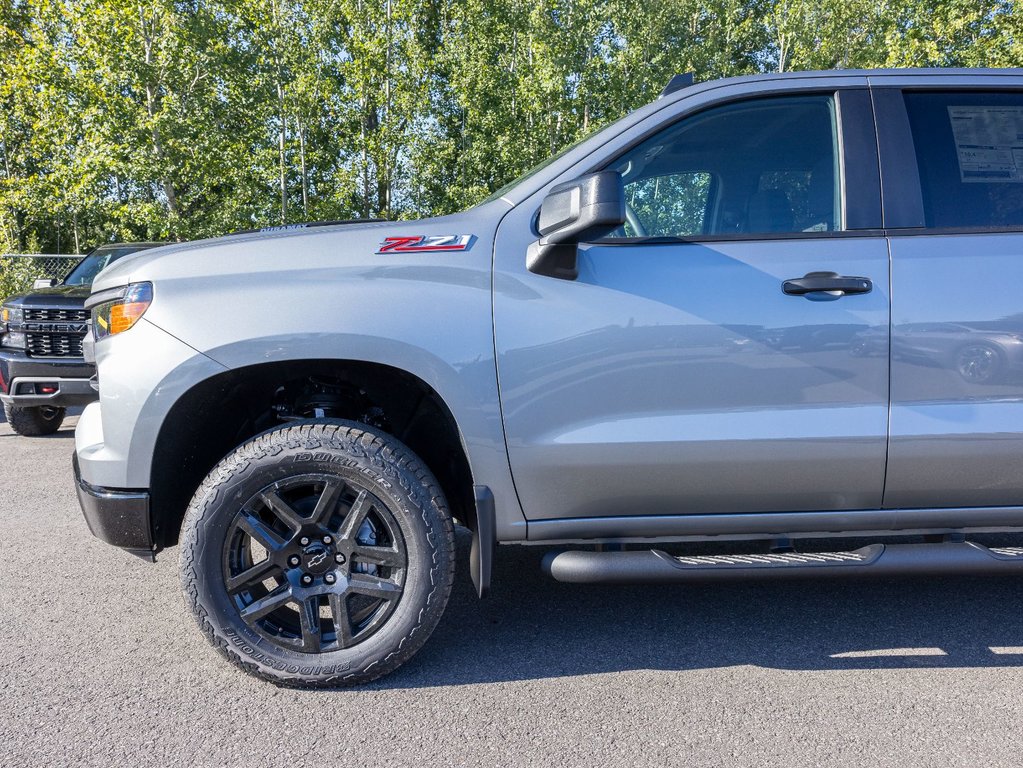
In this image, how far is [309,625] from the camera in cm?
247

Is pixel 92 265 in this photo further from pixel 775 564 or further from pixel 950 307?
pixel 950 307

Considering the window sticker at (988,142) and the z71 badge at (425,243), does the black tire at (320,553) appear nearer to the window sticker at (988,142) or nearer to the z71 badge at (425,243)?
the z71 badge at (425,243)

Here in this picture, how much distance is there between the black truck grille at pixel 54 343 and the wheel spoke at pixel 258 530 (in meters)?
4.72

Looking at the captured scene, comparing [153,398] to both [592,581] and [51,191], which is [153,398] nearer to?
[592,581]

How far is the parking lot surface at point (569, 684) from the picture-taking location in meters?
2.18

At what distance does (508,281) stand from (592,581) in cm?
98

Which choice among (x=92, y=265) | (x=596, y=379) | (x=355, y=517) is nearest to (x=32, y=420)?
(x=92, y=265)

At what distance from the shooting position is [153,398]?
2402 mm

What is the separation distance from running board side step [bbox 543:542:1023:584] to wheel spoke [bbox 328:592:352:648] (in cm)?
66

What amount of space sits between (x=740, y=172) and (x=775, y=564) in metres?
1.33

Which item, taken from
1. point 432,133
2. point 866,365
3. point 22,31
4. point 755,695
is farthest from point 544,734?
point 22,31

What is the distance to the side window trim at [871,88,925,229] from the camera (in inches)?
99.6

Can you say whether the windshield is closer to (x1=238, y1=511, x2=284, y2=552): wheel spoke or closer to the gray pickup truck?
the gray pickup truck

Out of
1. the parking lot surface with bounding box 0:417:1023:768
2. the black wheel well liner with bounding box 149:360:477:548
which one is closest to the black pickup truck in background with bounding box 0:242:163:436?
the parking lot surface with bounding box 0:417:1023:768
